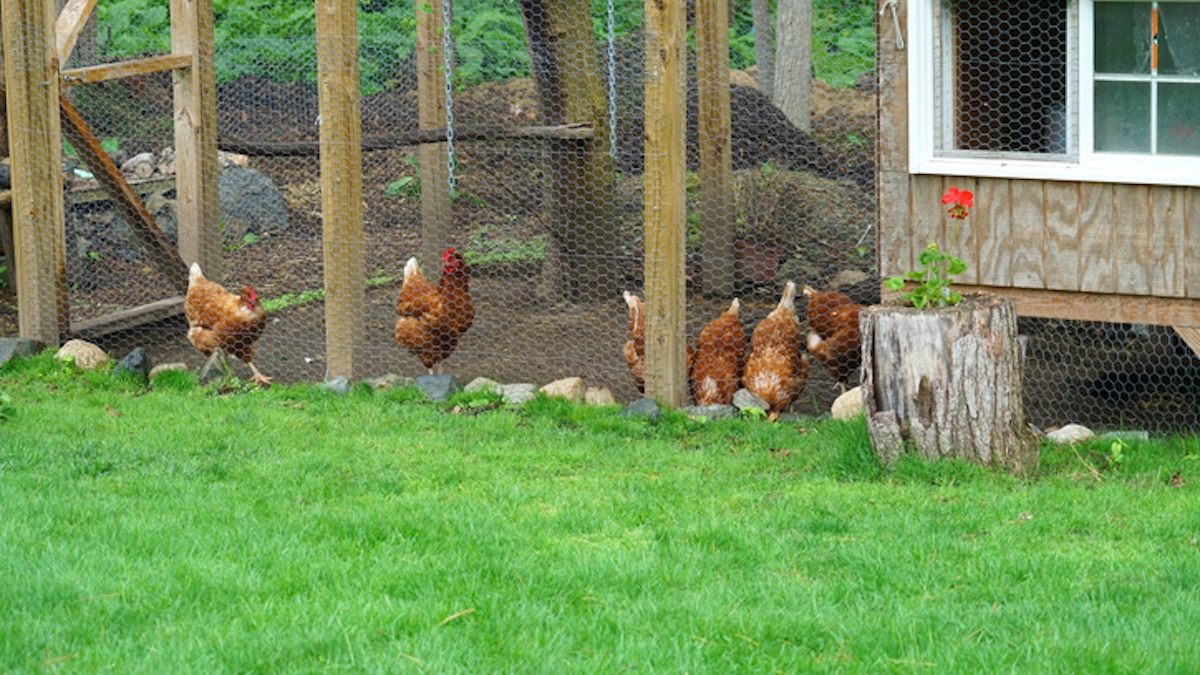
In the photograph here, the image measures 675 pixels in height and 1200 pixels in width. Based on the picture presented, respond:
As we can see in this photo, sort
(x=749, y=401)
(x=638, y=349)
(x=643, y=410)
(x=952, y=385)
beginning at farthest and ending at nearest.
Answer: (x=638, y=349) < (x=749, y=401) < (x=643, y=410) < (x=952, y=385)

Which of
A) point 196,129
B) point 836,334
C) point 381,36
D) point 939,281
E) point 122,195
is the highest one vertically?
point 381,36

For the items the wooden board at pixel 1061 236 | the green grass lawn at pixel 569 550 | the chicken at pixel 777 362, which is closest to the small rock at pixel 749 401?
the chicken at pixel 777 362

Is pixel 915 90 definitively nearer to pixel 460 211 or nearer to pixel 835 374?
pixel 835 374

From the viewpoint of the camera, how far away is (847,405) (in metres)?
6.10

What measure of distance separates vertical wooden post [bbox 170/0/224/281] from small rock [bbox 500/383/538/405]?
2403 mm

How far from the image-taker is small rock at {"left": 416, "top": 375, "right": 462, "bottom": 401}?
639 cm

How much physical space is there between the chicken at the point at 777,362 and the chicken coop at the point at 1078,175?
2.11 feet

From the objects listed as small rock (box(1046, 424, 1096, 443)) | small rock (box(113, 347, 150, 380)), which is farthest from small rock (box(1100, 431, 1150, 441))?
small rock (box(113, 347, 150, 380))

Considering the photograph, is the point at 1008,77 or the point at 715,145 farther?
the point at 715,145

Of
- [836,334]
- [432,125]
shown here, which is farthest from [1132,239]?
[432,125]

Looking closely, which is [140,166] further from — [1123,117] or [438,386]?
[1123,117]

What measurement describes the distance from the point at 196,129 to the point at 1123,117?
196 inches

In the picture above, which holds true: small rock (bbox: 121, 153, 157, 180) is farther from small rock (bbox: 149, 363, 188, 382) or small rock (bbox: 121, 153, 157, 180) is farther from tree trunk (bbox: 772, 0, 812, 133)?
tree trunk (bbox: 772, 0, 812, 133)

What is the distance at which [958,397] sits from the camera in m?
4.84
